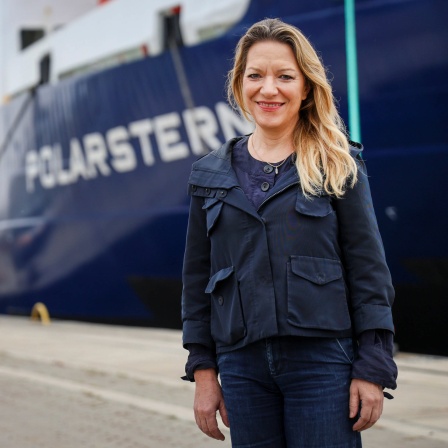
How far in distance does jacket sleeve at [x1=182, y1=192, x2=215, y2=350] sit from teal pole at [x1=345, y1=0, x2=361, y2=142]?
635 cm

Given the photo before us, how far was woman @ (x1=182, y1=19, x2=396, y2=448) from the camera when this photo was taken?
2350 mm

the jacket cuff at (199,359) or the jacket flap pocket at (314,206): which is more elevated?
the jacket flap pocket at (314,206)

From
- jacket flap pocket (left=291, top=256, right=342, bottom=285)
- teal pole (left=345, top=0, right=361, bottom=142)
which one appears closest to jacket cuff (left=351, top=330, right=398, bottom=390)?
jacket flap pocket (left=291, top=256, right=342, bottom=285)

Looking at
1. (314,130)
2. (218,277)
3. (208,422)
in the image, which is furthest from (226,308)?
(314,130)

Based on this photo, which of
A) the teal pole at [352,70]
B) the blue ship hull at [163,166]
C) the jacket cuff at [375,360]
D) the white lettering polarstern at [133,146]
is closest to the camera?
the jacket cuff at [375,360]

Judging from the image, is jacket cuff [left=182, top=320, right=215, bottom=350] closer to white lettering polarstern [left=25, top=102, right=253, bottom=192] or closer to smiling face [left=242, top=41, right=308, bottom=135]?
smiling face [left=242, top=41, right=308, bottom=135]

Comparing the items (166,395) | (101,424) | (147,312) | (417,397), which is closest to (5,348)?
(147,312)

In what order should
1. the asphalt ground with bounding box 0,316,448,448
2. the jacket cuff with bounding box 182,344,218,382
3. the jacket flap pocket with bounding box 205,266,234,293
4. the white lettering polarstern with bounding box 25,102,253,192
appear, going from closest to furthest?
the jacket flap pocket with bounding box 205,266,234,293 < the jacket cuff with bounding box 182,344,218,382 < the asphalt ground with bounding box 0,316,448,448 < the white lettering polarstern with bounding box 25,102,253,192

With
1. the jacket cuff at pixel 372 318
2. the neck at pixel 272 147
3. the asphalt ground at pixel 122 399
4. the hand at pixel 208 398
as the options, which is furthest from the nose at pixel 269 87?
the asphalt ground at pixel 122 399

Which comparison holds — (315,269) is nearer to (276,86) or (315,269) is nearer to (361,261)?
(361,261)

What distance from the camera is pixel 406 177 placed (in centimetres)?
855

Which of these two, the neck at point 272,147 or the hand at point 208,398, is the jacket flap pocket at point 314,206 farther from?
the hand at point 208,398

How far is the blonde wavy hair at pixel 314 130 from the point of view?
239cm

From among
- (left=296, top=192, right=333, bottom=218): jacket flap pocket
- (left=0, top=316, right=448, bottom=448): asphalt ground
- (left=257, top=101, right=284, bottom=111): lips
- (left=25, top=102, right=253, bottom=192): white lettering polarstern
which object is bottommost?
(left=0, top=316, right=448, bottom=448): asphalt ground
